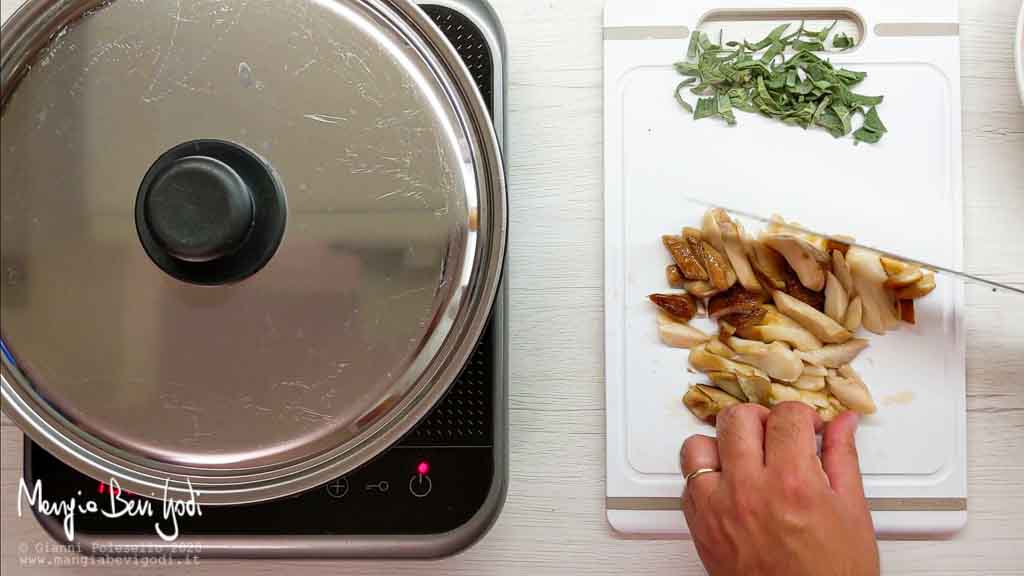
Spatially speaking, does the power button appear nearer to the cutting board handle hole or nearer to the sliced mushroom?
the sliced mushroom

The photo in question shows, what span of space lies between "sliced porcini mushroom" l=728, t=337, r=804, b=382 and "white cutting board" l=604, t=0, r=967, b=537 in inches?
2.1

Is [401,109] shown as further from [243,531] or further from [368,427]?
[243,531]

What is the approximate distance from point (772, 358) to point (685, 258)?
13 cm

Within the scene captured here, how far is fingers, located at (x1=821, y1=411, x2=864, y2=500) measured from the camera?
2.08 ft

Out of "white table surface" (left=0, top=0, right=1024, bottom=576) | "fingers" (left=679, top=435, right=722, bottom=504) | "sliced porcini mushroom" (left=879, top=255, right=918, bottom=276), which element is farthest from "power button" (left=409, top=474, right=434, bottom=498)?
"sliced porcini mushroom" (left=879, top=255, right=918, bottom=276)

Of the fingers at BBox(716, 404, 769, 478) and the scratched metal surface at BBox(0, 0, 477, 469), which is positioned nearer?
the scratched metal surface at BBox(0, 0, 477, 469)

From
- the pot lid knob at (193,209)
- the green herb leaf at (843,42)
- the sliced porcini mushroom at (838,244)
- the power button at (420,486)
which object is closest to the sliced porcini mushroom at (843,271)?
the sliced porcini mushroom at (838,244)

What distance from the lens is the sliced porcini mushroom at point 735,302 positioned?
70 centimetres

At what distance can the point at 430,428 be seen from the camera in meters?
0.65

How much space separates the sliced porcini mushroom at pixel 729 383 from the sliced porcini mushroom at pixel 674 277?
0.09 m

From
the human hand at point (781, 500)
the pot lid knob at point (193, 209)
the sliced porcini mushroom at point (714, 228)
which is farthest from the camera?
the sliced porcini mushroom at point (714, 228)

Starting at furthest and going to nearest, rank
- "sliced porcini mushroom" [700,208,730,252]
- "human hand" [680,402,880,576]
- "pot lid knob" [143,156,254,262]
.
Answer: "sliced porcini mushroom" [700,208,730,252]
"human hand" [680,402,880,576]
"pot lid knob" [143,156,254,262]

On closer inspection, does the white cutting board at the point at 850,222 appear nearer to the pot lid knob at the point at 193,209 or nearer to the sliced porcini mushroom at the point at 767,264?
the sliced porcini mushroom at the point at 767,264

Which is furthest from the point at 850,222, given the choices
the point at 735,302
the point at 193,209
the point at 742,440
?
the point at 193,209
